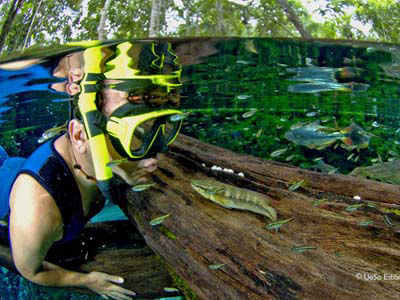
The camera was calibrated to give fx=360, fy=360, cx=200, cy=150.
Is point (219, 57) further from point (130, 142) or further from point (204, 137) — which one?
point (204, 137)

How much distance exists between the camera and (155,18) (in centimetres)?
365

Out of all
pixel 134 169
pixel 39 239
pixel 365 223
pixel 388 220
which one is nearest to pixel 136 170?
pixel 134 169

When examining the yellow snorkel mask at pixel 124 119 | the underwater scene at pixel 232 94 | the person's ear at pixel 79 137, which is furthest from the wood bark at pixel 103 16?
the person's ear at pixel 79 137

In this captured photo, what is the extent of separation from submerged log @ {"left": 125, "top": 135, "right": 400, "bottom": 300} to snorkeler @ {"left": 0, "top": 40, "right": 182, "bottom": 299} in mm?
438

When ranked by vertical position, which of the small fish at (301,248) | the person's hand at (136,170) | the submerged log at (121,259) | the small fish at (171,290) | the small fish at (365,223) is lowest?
the small fish at (171,290)

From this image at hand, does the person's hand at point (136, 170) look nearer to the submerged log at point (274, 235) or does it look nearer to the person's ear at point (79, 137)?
the submerged log at point (274, 235)

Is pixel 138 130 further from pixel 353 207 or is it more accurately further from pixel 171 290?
pixel 353 207

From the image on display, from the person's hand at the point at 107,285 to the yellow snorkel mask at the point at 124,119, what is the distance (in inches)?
44.6

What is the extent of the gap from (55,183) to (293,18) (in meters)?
3.67

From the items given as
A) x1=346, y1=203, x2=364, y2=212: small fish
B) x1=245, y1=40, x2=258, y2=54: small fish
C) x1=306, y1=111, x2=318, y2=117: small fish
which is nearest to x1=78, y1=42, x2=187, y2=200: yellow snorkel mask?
x1=245, y1=40, x2=258, y2=54: small fish

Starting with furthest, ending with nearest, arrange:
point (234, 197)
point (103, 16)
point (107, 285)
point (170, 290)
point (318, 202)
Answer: point (107, 285), point (170, 290), point (234, 197), point (318, 202), point (103, 16)

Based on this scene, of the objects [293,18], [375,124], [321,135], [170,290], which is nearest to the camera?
[293,18]

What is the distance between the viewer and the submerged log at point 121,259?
508cm

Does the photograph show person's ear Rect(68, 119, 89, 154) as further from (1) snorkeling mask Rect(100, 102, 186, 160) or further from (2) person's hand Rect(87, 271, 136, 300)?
(2) person's hand Rect(87, 271, 136, 300)
